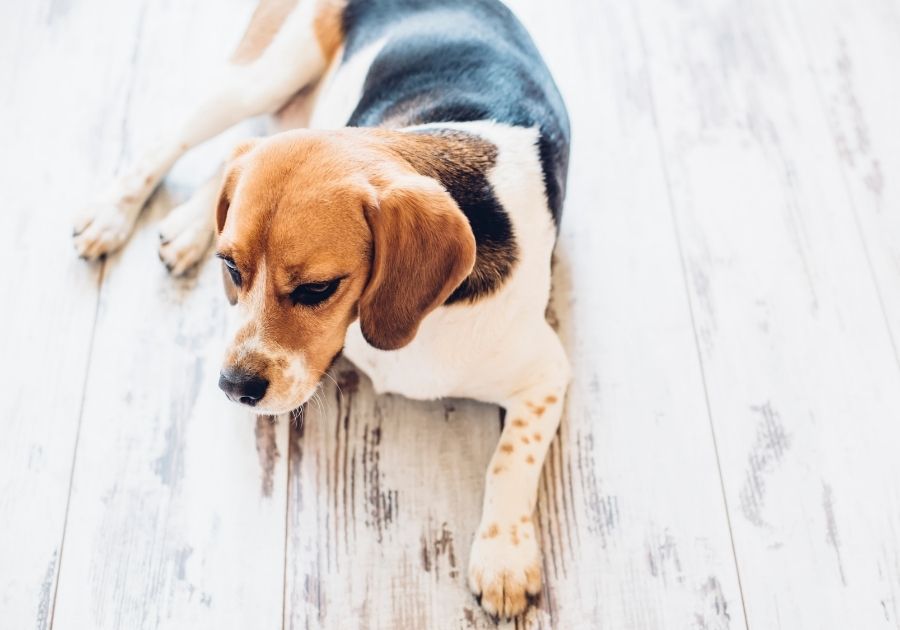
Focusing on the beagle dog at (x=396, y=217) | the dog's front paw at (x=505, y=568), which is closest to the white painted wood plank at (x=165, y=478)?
the beagle dog at (x=396, y=217)

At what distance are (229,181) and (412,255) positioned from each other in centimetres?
43

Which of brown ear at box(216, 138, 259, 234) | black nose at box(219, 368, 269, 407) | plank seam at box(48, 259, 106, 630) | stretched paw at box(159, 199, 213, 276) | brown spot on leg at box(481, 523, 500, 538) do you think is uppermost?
brown ear at box(216, 138, 259, 234)

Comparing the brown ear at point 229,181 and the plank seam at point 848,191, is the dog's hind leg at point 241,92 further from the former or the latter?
the plank seam at point 848,191

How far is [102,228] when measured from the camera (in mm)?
2527

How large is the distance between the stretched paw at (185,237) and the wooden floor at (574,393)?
0.05m

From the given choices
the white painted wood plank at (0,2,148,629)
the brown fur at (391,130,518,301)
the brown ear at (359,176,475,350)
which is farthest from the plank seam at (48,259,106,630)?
the brown fur at (391,130,518,301)

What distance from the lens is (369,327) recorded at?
5.94 feet

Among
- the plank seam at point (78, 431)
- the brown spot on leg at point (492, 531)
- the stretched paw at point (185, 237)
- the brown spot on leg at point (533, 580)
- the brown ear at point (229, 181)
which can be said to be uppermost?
the brown ear at point (229, 181)

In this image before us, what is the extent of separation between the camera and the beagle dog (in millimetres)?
1680

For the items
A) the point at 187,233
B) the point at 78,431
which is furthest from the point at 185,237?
the point at 78,431

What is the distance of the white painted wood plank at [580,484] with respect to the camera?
216 centimetres

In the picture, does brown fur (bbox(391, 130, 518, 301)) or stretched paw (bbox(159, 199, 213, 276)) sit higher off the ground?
brown fur (bbox(391, 130, 518, 301))

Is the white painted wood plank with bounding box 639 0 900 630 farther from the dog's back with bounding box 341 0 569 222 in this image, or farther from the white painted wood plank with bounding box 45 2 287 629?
the white painted wood plank with bounding box 45 2 287 629

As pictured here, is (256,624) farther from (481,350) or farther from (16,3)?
(16,3)
